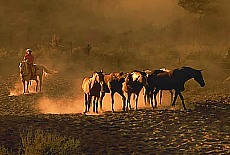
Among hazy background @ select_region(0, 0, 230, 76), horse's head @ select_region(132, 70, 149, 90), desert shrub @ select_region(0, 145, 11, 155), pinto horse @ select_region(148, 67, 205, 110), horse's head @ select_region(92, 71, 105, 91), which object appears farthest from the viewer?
hazy background @ select_region(0, 0, 230, 76)

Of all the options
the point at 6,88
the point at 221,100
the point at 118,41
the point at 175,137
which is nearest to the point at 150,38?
the point at 118,41

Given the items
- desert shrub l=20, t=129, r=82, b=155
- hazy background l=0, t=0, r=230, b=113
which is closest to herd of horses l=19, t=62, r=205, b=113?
hazy background l=0, t=0, r=230, b=113

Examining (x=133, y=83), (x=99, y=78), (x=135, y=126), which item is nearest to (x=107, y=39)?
(x=133, y=83)

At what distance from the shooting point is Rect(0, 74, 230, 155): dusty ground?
11086 mm

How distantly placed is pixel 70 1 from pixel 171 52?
120 ft

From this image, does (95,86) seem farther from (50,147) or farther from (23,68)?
(23,68)

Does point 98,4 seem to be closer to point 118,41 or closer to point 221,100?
point 118,41

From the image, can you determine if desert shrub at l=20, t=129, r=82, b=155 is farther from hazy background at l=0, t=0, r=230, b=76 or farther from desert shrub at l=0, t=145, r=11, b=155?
hazy background at l=0, t=0, r=230, b=76

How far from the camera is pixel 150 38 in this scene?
53500 millimetres

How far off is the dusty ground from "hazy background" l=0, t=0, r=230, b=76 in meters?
12.5

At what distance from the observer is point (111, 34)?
178 feet

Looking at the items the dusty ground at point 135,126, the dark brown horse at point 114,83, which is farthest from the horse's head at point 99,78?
the dusty ground at point 135,126

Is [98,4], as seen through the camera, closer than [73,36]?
No

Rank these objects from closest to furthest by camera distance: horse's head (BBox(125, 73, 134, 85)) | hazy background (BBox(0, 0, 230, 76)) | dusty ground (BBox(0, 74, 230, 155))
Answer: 1. dusty ground (BBox(0, 74, 230, 155))
2. horse's head (BBox(125, 73, 134, 85))
3. hazy background (BBox(0, 0, 230, 76))
